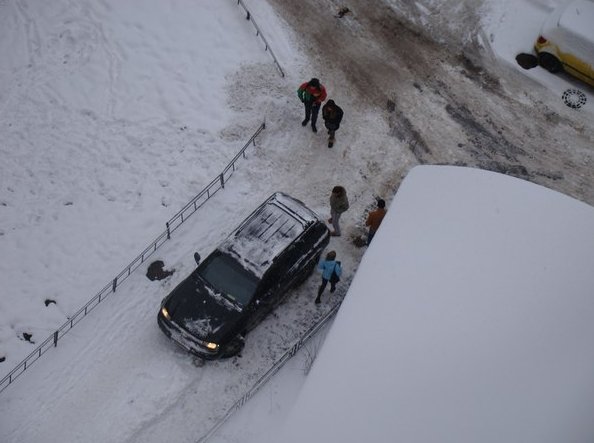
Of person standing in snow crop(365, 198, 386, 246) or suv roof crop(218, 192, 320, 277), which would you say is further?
person standing in snow crop(365, 198, 386, 246)

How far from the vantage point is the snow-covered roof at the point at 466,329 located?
9445 millimetres

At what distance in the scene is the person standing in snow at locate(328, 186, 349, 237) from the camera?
13.2 metres

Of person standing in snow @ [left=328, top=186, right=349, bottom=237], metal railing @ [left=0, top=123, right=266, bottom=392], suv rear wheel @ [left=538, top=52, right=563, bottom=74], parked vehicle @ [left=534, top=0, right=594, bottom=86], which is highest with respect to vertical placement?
parked vehicle @ [left=534, top=0, right=594, bottom=86]

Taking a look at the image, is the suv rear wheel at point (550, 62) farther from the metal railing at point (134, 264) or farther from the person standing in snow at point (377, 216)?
the metal railing at point (134, 264)

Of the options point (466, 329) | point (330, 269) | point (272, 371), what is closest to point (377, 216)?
point (330, 269)

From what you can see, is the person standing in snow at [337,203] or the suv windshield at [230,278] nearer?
the suv windshield at [230,278]

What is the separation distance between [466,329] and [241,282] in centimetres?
432

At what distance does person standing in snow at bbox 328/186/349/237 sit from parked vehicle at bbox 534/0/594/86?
7.86 metres

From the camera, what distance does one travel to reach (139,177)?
15.2 meters

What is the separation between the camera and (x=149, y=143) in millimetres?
15688

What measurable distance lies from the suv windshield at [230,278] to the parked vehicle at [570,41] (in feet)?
34.5

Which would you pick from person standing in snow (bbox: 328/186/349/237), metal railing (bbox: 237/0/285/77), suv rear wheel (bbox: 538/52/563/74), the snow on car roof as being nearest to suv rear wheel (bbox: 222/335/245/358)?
person standing in snow (bbox: 328/186/349/237)

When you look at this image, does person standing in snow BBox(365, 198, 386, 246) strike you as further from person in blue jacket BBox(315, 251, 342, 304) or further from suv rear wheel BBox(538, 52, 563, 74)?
suv rear wheel BBox(538, 52, 563, 74)

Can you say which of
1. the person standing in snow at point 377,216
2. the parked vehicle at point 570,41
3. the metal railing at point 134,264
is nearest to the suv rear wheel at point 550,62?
the parked vehicle at point 570,41
